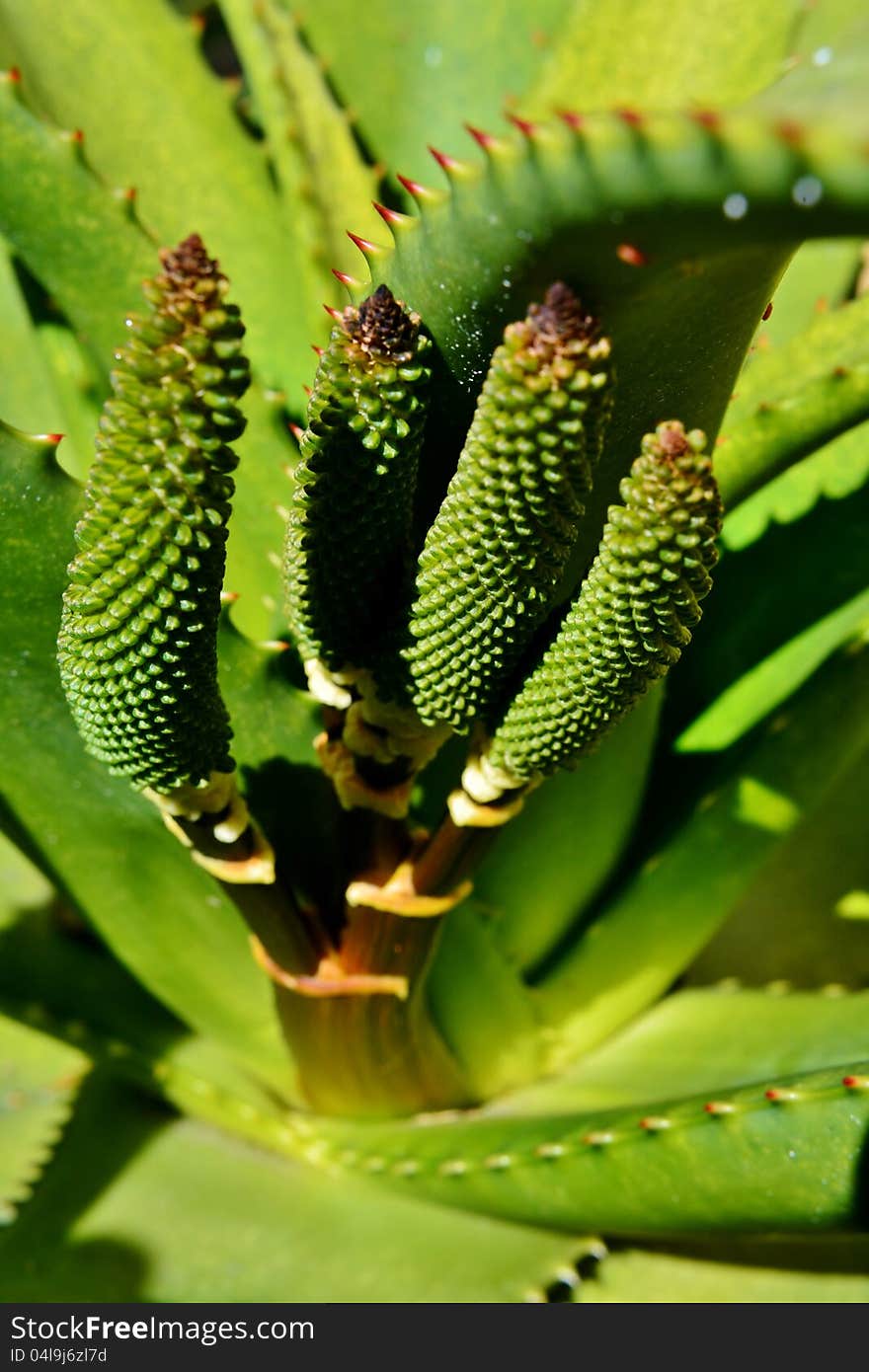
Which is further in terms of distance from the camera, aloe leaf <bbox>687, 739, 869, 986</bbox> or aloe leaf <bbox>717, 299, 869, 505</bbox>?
aloe leaf <bbox>687, 739, 869, 986</bbox>

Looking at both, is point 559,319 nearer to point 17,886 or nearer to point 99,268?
point 99,268

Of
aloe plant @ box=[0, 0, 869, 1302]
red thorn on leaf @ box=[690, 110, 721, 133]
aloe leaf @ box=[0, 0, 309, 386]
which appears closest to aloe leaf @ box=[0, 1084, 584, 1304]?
aloe plant @ box=[0, 0, 869, 1302]

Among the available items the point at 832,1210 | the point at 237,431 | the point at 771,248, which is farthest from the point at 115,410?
the point at 832,1210

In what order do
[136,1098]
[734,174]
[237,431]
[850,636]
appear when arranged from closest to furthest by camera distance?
[734,174], [237,431], [850,636], [136,1098]

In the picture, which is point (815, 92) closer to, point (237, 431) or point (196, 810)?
point (237, 431)

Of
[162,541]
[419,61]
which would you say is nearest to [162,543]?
[162,541]

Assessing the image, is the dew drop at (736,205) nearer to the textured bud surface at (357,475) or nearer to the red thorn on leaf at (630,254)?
the red thorn on leaf at (630,254)

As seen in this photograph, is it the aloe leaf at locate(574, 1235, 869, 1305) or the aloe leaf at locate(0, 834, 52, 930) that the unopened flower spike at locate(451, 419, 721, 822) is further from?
the aloe leaf at locate(0, 834, 52, 930)
